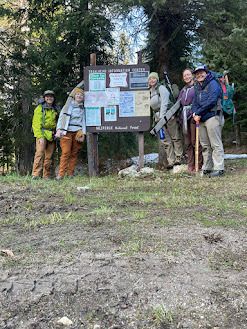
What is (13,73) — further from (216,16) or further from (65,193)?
(65,193)

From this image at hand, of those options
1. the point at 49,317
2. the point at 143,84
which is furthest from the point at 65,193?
the point at 143,84

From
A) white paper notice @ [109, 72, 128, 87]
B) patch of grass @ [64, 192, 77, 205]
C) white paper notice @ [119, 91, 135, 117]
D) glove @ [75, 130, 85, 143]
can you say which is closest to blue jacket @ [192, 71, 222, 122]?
white paper notice @ [119, 91, 135, 117]

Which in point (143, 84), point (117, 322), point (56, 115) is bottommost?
point (117, 322)

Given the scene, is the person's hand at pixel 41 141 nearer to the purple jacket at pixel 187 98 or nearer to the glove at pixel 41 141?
the glove at pixel 41 141

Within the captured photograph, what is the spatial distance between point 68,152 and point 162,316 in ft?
24.5

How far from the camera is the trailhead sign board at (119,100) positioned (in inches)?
Answer: 400

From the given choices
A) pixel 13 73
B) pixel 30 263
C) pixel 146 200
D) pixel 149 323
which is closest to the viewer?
pixel 149 323

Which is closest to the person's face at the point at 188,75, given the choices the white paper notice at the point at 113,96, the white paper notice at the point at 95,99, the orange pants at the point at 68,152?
the white paper notice at the point at 113,96

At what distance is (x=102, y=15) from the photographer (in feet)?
35.2

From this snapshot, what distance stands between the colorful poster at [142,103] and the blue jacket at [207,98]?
1.58m

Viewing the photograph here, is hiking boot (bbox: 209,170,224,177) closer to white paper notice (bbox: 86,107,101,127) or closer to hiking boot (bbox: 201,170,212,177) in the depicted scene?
hiking boot (bbox: 201,170,212,177)

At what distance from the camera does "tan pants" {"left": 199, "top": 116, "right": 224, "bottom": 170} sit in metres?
8.64

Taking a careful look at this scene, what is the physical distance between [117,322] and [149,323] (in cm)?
19

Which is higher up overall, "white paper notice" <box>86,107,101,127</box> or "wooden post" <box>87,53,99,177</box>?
"white paper notice" <box>86,107,101,127</box>
